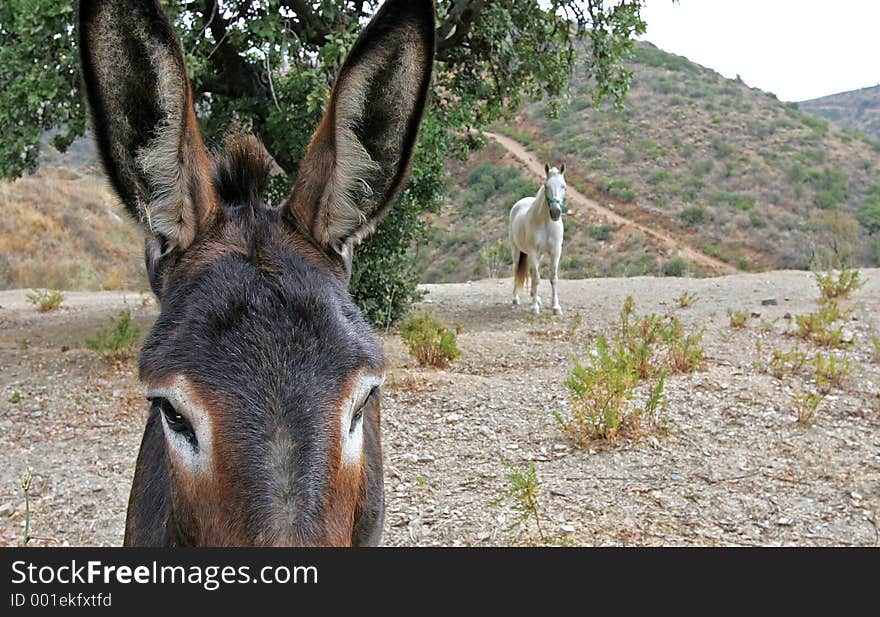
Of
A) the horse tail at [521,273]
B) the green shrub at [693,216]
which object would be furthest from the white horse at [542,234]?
the green shrub at [693,216]

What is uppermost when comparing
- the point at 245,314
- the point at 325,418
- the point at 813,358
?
the point at 245,314

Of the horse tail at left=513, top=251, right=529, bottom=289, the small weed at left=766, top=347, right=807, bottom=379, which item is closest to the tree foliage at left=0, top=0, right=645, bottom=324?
the horse tail at left=513, top=251, right=529, bottom=289

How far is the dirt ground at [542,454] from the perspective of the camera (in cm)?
429

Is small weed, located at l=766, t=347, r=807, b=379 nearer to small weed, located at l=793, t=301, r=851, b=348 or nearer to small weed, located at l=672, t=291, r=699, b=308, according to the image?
small weed, located at l=793, t=301, r=851, b=348

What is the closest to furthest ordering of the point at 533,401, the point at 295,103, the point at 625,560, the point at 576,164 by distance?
the point at 625,560, the point at 533,401, the point at 295,103, the point at 576,164

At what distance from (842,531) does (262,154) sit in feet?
13.2

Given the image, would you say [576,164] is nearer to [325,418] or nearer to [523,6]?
[523,6]

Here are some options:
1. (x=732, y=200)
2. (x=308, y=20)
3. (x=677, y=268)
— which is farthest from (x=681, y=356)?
(x=732, y=200)

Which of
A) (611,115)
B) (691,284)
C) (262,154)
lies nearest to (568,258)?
(691,284)

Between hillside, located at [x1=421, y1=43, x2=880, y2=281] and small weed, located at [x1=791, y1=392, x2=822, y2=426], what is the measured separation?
15944 mm

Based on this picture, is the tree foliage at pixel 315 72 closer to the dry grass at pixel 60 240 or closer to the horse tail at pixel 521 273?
the horse tail at pixel 521 273

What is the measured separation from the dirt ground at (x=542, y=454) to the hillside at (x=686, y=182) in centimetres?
1453

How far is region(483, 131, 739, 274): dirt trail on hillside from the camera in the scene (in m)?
25.3

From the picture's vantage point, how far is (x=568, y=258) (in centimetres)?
2586
